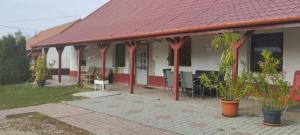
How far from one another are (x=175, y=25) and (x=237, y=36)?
290cm

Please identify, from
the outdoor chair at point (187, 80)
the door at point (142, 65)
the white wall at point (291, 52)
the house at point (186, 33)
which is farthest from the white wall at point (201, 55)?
the white wall at point (291, 52)

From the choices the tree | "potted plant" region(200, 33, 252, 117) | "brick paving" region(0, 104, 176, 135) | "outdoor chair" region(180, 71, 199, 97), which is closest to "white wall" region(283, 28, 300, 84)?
"potted plant" region(200, 33, 252, 117)

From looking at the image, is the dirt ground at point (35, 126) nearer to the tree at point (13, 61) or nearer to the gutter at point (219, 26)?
the gutter at point (219, 26)

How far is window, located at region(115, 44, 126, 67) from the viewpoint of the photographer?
17297 mm

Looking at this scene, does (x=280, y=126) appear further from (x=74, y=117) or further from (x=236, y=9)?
(x=74, y=117)

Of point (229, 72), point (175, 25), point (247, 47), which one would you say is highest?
point (175, 25)

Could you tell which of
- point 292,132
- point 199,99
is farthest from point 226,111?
point 199,99

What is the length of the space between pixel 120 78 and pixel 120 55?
3.96 feet

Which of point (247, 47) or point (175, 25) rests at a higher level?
point (175, 25)

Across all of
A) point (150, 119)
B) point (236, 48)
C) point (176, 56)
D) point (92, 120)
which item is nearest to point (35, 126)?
point (92, 120)

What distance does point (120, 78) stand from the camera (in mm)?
17375

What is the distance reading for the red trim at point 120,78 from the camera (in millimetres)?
16922

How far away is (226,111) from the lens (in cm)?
807

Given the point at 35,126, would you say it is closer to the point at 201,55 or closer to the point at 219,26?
the point at 219,26
